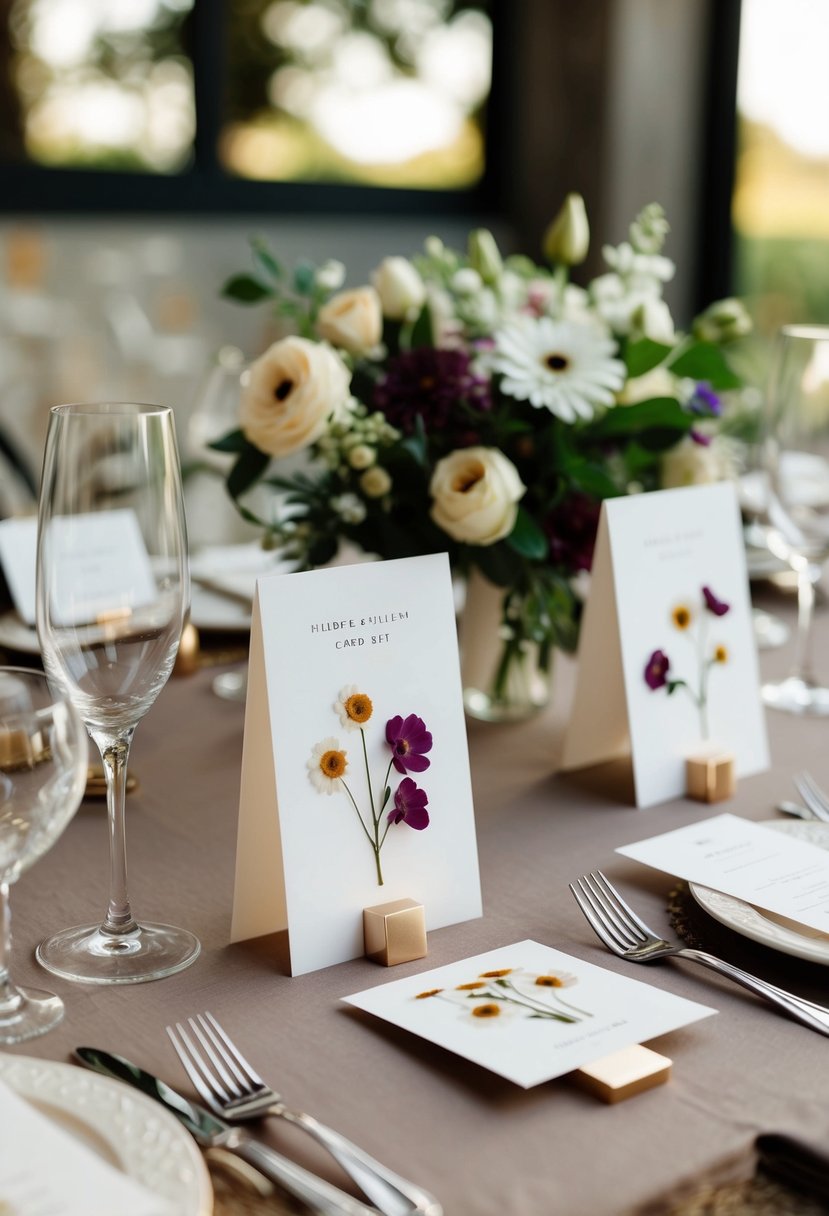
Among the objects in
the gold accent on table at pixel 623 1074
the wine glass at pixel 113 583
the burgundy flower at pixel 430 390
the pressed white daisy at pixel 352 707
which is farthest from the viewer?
the burgundy flower at pixel 430 390

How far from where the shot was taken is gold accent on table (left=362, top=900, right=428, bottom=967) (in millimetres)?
849

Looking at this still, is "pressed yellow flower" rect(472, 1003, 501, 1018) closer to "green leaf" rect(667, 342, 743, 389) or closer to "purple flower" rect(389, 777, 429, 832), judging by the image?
"purple flower" rect(389, 777, 429, 832)

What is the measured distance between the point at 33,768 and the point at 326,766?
0.71 feet

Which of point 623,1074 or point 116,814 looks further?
point 116,814

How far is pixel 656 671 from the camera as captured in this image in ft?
3.87

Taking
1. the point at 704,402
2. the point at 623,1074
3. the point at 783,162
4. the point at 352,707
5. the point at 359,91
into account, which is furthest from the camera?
the point at 359,91

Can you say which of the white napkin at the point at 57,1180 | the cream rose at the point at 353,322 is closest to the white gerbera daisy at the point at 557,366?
the cream rose at the point at 353,322

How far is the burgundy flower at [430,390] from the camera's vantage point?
120cm

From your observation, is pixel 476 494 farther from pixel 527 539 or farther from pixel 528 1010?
pixel 528 1010

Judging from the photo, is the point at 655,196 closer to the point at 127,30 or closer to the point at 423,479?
the point at 127,30

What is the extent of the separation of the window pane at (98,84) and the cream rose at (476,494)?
3021 mm

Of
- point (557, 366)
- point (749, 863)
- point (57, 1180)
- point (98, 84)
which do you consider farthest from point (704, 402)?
point (98, 84)

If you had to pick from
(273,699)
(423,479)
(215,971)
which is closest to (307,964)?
(215,971)

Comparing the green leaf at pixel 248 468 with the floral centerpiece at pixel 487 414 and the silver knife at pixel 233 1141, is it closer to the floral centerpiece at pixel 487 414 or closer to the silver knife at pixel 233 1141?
the floral centerpiece at pixel 487 414
